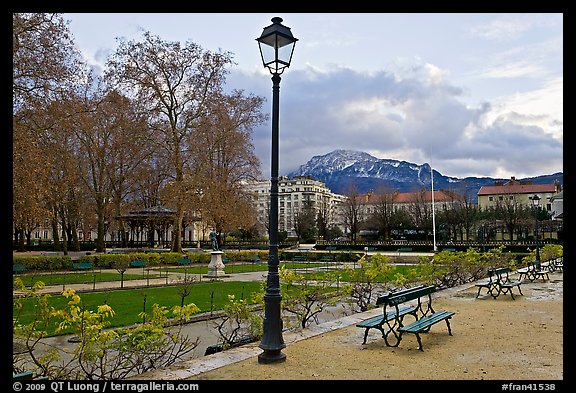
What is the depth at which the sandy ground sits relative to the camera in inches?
229

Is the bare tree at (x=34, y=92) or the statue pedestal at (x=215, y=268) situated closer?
the bare tree at (x=34, y=92)

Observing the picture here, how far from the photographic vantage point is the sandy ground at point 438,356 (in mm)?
5825

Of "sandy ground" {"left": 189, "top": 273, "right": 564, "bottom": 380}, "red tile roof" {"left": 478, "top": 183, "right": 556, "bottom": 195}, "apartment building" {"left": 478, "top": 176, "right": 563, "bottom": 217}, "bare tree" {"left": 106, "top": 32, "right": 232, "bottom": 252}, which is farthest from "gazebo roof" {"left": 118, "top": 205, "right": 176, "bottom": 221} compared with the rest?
"red tile roof" {"left": 478, "top": 183, "right": 556, "bottom": 195}

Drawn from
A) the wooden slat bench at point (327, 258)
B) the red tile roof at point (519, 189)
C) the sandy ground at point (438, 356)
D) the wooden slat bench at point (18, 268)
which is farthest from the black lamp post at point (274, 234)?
the red tile roof at point (519, 189)

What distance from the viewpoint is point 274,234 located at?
22.6ft

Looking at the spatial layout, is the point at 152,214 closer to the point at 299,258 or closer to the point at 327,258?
the point at 299,258

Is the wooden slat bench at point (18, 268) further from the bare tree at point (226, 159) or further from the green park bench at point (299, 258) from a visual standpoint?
the green park bench at point (299, 258)

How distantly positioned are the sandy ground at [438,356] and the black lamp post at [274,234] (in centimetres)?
23

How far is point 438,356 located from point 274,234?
2.98 metres

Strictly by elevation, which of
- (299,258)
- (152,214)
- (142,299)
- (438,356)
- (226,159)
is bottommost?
(299,258)

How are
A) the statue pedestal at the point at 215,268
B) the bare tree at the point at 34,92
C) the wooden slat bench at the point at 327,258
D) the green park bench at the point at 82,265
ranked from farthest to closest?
the wooden slat bench at the point at 327,258, the green park bench at the point at 82,265, the statue pedestal at the point at 215,268, the bare tree at the point at 34,92

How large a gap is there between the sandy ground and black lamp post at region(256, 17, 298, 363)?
0.77 ft

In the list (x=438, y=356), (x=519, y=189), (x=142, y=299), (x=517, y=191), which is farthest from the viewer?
(x=519, y=189)

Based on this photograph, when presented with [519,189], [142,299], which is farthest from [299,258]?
[519,189]
